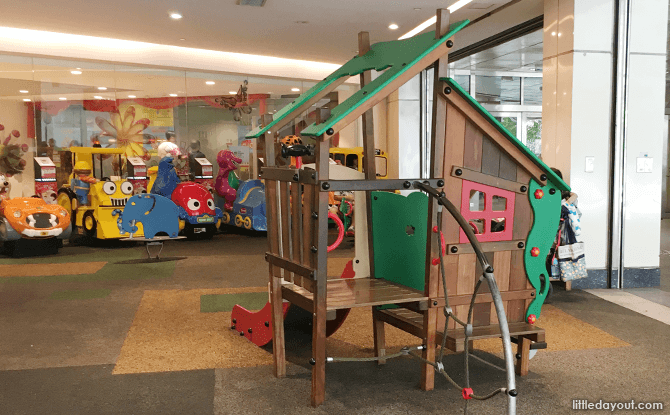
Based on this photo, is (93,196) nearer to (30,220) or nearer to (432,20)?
(30,220)

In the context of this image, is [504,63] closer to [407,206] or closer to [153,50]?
[153,50]

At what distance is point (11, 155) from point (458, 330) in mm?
9501

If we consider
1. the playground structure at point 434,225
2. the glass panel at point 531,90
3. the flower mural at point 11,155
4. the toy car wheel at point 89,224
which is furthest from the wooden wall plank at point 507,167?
the glass panel at point 531,90

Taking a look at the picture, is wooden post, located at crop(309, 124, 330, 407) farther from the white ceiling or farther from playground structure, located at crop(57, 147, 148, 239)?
playground structure, located at crop(57, 147, 148, 239)

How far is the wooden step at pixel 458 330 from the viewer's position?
9.73 feet

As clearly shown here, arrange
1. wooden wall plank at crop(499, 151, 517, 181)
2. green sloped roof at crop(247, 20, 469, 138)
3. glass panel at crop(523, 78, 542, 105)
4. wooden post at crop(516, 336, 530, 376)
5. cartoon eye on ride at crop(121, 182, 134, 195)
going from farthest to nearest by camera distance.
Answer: glass panel at crop(523, 78, 542, 105) < cartoon eye on ride at crop(121, 182, 134, 195) < wooden post at crop(516, 336, 530, 376) < wooden wall plank at crop(499, 151, 517, 181) < green sloped roof at crop(247, 20, 469, 138)

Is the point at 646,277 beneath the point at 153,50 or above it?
beneath

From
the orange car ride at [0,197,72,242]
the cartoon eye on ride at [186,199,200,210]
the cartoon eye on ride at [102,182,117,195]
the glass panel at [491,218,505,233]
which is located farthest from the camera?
the cartoon eye on ride at [186,199,200,210]

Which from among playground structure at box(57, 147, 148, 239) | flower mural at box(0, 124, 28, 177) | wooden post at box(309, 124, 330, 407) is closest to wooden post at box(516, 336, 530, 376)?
wooden post at box(309, 124, 330, 407)

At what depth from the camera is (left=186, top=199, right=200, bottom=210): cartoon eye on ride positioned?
932cm

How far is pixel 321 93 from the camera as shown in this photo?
11.4 ft

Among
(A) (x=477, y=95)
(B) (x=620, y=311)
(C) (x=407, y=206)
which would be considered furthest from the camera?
(A) (x=477, y=95)

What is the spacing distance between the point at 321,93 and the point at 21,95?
28.6 feet

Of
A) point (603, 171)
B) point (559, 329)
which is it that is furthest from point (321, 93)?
point (603, 171)
